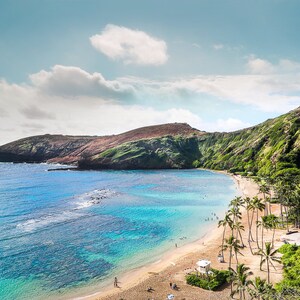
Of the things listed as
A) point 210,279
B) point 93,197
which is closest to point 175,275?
point 210,279

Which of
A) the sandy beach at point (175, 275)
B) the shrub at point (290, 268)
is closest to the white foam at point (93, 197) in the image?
the sandy beach at point (175, 275)

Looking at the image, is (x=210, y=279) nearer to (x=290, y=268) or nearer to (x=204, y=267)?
(x=204, y=267)

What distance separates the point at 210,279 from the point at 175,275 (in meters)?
6.60

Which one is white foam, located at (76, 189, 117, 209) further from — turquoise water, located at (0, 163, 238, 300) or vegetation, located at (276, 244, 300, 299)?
vegetation, located at (276, 244, 300, 299)

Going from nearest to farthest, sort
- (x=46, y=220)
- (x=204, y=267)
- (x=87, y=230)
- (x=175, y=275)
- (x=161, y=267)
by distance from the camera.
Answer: (x=204, y=267)
(x=175, y=275)
(x=161, y=267)
(x=87, y=230)
(x=46, y=220)

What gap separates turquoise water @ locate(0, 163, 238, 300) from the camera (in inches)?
2020

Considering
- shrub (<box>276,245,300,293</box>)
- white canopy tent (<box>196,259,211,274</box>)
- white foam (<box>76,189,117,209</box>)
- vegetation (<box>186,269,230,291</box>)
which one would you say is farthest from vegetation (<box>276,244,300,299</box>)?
white foam (<box>76,189,117,209</box>)

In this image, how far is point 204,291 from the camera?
1727 inches

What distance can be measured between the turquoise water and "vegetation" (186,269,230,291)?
14265mm

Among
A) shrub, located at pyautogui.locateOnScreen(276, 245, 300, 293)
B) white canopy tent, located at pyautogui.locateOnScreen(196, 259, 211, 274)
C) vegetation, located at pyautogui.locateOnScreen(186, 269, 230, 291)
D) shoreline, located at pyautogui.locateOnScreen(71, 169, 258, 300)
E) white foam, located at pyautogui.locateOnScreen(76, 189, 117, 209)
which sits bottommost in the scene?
shoreline, located at pyautogui.locateOnScreen(71, 169, 258, 300)

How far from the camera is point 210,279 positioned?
46156 millimetres

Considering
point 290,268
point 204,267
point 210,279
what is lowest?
point 210,279

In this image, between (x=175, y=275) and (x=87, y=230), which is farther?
(x=87, y=230)

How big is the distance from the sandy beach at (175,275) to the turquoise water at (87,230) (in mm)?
3219
